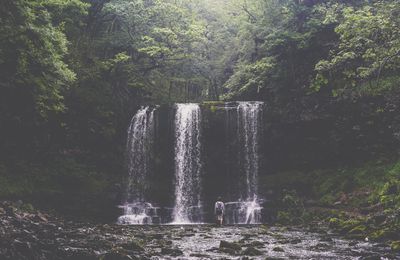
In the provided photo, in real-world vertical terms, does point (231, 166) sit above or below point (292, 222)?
above

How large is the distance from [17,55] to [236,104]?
15804mm

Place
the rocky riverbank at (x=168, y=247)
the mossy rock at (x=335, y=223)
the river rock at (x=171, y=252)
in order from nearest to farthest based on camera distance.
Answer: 1. the rocky riverbank at (x=168, y=247)
2. the river rock at (x=171, y=252)
3. the mossy rock at (x=335, y=223)

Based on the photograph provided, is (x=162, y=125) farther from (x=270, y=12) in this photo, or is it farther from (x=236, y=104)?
(x=270, y=12)

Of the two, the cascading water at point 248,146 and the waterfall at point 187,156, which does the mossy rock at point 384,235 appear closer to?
the cascading water at point 248,146

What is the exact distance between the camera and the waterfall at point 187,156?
83.4 ft

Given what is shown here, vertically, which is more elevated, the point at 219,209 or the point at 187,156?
the point at 187,156

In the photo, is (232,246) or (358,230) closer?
(232,246)

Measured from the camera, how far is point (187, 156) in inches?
1037

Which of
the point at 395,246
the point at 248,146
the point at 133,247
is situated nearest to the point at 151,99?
the point at 248,146

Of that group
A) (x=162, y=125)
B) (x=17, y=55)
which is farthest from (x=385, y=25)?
(x=162, y=125)

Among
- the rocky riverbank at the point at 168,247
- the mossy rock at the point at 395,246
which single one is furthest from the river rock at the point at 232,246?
the mossy rock at the point at 395,246

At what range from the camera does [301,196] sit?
909 inches

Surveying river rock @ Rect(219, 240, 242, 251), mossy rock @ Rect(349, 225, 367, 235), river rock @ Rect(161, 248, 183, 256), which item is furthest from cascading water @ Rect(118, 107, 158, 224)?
river rock @ Rect(161, 248, 183, 256)

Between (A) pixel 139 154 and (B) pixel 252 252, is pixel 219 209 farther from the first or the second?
(B) pixel 252 252
